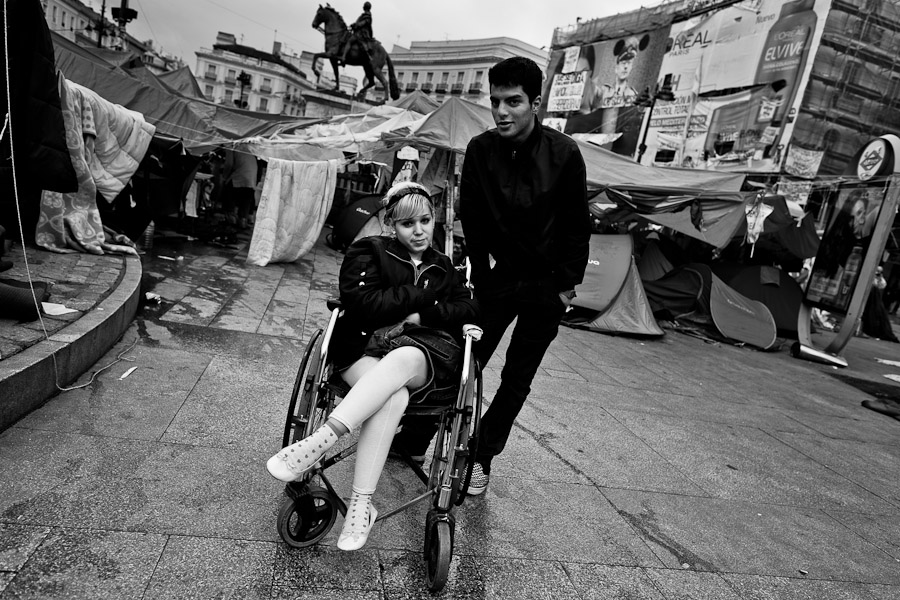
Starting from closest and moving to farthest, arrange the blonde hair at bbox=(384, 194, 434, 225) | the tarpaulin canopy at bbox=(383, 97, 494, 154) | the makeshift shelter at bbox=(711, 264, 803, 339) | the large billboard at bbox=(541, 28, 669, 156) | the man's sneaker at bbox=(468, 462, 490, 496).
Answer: the blonde hair at bbox=(384, 194, 434, 225) → the man's sneaker at bbox=(468, 462, 490, 496) → the tarpaulin canopy at bbox=(383, 97, 494, 154) → the makeshift shelter at bbox=(711, 264, 803, 339) → the large billboard at bbox=(541, 28, 669, 156)

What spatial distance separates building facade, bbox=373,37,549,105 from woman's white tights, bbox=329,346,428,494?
64.1m

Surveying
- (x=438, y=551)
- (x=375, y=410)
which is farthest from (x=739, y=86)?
(x=438, y=551)

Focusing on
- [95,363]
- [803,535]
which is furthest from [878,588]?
[95,363]

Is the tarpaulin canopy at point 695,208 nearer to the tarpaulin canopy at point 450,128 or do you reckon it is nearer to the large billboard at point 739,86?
the tarpaulin canopy at point 450,128

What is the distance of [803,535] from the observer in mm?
2922

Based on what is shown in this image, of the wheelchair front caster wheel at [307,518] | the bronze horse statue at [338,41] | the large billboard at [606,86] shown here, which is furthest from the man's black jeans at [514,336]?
the large billboard at [606,86]

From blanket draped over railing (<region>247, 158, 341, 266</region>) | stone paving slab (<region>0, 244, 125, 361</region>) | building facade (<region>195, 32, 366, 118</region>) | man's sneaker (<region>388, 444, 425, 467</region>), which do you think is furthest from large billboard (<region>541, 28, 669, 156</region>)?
building facade (<region>195, 32, 366, 118</region>)

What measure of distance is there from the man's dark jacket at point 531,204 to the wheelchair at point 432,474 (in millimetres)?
565

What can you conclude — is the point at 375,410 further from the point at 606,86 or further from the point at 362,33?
the point at 606,86

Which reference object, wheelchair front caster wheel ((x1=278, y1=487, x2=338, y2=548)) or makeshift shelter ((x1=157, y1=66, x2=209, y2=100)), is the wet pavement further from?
makeshift shelter ((x1=157, y1=66, x2=209, y2=100))

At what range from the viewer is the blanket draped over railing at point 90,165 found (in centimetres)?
516

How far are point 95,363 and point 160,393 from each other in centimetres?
58

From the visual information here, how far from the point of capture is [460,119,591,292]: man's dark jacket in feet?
8.09

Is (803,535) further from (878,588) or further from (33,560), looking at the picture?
(33,560)
